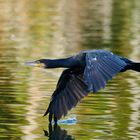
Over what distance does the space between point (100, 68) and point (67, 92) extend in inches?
64.2

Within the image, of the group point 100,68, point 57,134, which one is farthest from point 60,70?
point 100,68

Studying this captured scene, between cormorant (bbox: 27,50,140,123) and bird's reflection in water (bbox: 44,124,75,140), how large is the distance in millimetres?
429

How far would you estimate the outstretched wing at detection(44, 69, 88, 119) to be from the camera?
36.6ft

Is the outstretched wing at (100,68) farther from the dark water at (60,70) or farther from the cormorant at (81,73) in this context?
the dark water at (60,70)

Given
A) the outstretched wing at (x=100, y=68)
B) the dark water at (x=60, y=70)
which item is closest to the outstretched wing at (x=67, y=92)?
the dark water at (x=60, y=70)

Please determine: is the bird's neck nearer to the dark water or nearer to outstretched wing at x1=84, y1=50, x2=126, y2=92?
outstretched wing at x1=84, y1=50, x2=126, y2=92

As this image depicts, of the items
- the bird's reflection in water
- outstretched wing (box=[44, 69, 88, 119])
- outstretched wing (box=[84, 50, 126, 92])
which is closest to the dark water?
the bird's reflection in water

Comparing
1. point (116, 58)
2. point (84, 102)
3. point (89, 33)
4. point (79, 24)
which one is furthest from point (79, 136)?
point (79, 24)

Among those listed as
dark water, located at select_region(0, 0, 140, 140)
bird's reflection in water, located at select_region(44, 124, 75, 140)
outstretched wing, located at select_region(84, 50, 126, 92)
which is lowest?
bird's reflection in water, located at select_region(44, 124, 75, 140)

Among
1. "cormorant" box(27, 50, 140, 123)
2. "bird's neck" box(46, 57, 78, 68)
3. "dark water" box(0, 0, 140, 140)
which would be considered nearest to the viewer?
"cormorant" box(27, 50, 140, 123)

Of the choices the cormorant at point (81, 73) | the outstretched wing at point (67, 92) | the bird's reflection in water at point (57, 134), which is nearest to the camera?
the cormorant at point (81, 73)

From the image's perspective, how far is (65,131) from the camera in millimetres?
10180

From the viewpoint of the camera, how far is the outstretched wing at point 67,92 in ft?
36.6

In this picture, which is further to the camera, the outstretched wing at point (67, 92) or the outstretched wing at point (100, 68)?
the outstretched wing at point (67, 92)
